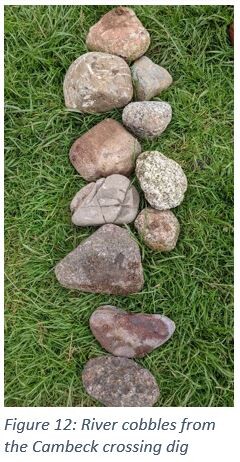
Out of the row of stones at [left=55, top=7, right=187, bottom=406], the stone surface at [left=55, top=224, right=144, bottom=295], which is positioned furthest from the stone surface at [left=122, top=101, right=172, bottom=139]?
the stone surface at [left=55, top=224, right=144, bottom=295]

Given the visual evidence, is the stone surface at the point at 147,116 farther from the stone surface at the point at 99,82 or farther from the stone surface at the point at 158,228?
the stone surface at the point at 158,228

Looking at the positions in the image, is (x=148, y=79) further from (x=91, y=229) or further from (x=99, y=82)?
(x=91, y=229)

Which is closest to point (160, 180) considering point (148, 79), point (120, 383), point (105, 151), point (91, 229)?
point (105, 151)

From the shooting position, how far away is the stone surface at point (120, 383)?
2732 millimetres

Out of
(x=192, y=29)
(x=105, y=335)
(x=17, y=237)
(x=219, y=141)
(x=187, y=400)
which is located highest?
(x=192, y=29)

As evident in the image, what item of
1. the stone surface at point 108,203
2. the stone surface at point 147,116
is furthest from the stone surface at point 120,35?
the stone surface at point 108,203

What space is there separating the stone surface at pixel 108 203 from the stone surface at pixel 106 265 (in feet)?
0.22

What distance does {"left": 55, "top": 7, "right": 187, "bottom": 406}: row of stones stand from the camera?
2785mm

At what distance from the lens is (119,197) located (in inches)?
112

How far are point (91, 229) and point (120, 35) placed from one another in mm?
1115

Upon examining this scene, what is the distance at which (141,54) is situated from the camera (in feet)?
9.84

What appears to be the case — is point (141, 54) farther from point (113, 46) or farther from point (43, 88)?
point (43, 88)

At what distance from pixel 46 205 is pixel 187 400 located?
1.34m

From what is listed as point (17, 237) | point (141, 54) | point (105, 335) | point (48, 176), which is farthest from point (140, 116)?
point (105, 335)
